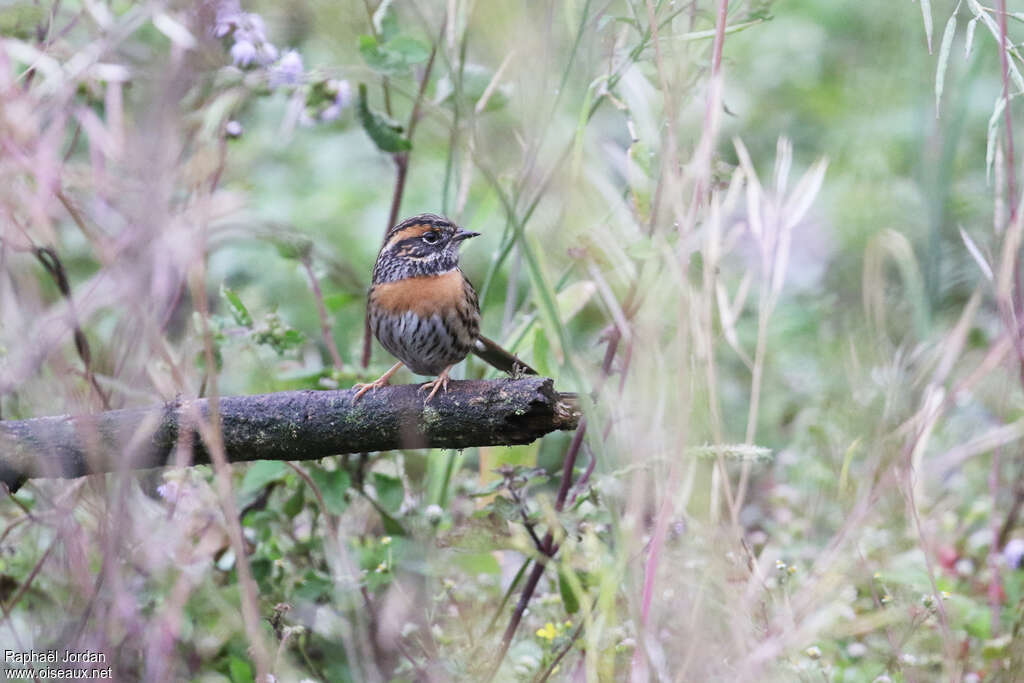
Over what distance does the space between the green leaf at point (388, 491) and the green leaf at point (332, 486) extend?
12 centimetres

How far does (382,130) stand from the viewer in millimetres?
3838

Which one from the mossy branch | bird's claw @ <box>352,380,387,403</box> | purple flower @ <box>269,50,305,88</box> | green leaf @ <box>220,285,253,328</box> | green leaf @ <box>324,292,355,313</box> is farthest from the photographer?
green leaf @ <box>324,292,355,313</box>

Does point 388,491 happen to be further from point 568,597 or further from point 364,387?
point 568,597

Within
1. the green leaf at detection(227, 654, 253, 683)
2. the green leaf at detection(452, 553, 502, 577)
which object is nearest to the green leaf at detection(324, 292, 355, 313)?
the green leaf at detection(452, 553, 502, 577)

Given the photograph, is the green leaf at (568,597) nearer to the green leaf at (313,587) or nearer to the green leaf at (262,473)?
the green leaf at (313,587)

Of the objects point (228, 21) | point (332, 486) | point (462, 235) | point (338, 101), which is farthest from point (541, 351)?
point (228, 21)

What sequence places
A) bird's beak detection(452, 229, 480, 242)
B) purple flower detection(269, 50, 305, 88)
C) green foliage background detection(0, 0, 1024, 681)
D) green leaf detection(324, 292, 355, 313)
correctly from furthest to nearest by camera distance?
green leaf detection(324, 292, 355, 313) < bird's beak detection(452, 229, 480, 242) < purple flower detection(269, 50, 305, 88) < green foliage background detection(0, 0, 1024, 681)

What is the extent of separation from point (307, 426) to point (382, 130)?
1.30 metres

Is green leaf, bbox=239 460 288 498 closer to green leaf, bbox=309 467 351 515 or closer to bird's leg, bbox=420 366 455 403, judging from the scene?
green leaf, bbox=309 467 351 515

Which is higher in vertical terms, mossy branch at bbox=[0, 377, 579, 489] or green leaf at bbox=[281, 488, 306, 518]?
mossy branch at bbox=[0, 377, 579, 489]

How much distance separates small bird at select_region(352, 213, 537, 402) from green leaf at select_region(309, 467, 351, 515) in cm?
34

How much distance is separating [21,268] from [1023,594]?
3183 mm

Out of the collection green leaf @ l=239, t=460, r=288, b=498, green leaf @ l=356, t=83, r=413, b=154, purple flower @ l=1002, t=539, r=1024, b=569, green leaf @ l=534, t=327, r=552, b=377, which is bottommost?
purple flower @ l=1002, t=539, r=1024, b=569

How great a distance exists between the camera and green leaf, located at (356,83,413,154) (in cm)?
382
